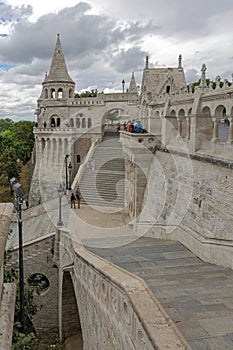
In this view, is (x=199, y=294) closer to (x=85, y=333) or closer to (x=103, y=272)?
(x=103, y=272)

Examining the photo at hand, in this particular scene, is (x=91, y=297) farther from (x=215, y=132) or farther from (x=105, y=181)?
(x=105, y=181)

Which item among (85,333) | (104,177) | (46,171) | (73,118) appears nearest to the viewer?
(85,333)

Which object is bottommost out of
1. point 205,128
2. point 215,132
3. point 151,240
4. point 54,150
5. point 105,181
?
point 151,240

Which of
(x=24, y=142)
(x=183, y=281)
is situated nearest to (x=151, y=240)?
(x=183, y=281)

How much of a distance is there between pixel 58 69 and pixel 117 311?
32.7 metres

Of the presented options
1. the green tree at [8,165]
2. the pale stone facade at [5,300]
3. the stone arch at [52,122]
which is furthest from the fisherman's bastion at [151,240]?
the green tree at [8,165]

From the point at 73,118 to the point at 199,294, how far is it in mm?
30779

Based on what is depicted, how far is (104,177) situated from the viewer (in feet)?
67.0

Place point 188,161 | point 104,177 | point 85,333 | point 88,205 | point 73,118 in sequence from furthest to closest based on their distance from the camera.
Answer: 1. point 73,118
2. point 104,177
3. point 88,205
4. point 188,161
5. point 85,333

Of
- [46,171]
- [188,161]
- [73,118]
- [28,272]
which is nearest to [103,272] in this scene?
[188,161]

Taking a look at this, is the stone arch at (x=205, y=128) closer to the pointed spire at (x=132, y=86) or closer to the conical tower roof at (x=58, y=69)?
the pointed spire at (x=132, y=86)

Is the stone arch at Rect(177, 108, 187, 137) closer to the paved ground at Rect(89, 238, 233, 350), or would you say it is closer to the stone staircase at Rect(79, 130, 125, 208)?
the paved ground at Rect(89, 238, 233, 350)

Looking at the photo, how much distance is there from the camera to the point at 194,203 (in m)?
10.9

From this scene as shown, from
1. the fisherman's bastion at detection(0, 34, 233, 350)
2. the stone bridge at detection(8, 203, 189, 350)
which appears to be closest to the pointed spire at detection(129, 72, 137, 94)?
the fisherman's bastion at detection(0, 34, 233, 350)
